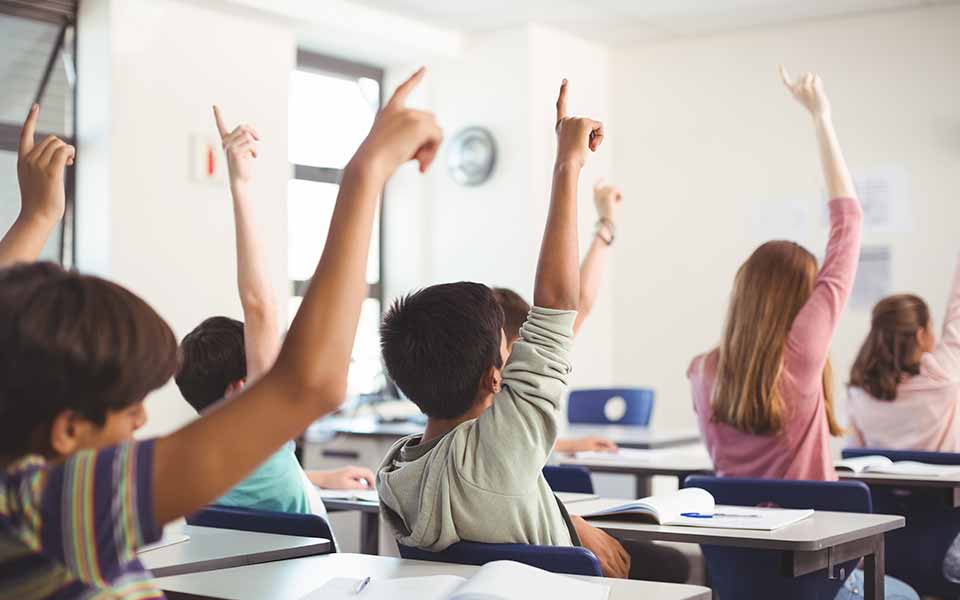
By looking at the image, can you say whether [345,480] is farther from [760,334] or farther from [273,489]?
[760,334]

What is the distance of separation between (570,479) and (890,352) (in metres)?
1.41

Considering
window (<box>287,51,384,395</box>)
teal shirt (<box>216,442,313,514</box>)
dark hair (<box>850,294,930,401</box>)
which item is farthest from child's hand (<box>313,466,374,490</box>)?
window (<box>287,51,384,395</box>)

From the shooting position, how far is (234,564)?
192 cm

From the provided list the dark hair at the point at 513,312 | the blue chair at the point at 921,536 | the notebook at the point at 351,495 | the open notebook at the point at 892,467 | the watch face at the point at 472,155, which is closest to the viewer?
the dark hair at the point at 513,312

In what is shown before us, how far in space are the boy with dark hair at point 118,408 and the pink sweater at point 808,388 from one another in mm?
2050

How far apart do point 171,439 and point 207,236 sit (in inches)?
184

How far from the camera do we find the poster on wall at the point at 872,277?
6.30 meters

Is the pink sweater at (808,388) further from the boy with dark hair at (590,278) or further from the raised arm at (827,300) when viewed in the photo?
the boy with dark hair at (590,278)

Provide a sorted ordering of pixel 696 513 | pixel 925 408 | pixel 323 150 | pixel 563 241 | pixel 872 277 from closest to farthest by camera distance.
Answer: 1. pixel 563 241
2. pixel 696 513
3. pixel 925 408
4. pixel 872 277
5. pixel 323 150

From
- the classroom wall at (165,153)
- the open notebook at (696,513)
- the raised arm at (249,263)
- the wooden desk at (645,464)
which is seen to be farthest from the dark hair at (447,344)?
the classroom wall at (165,153)

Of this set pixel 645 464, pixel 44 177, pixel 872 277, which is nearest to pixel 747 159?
pixel 872 277

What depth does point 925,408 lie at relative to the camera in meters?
3.83

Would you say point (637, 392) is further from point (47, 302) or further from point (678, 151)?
point (47, 302)

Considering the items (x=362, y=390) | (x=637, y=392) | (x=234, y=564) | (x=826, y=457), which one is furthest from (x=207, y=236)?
(x=234, y=564)
